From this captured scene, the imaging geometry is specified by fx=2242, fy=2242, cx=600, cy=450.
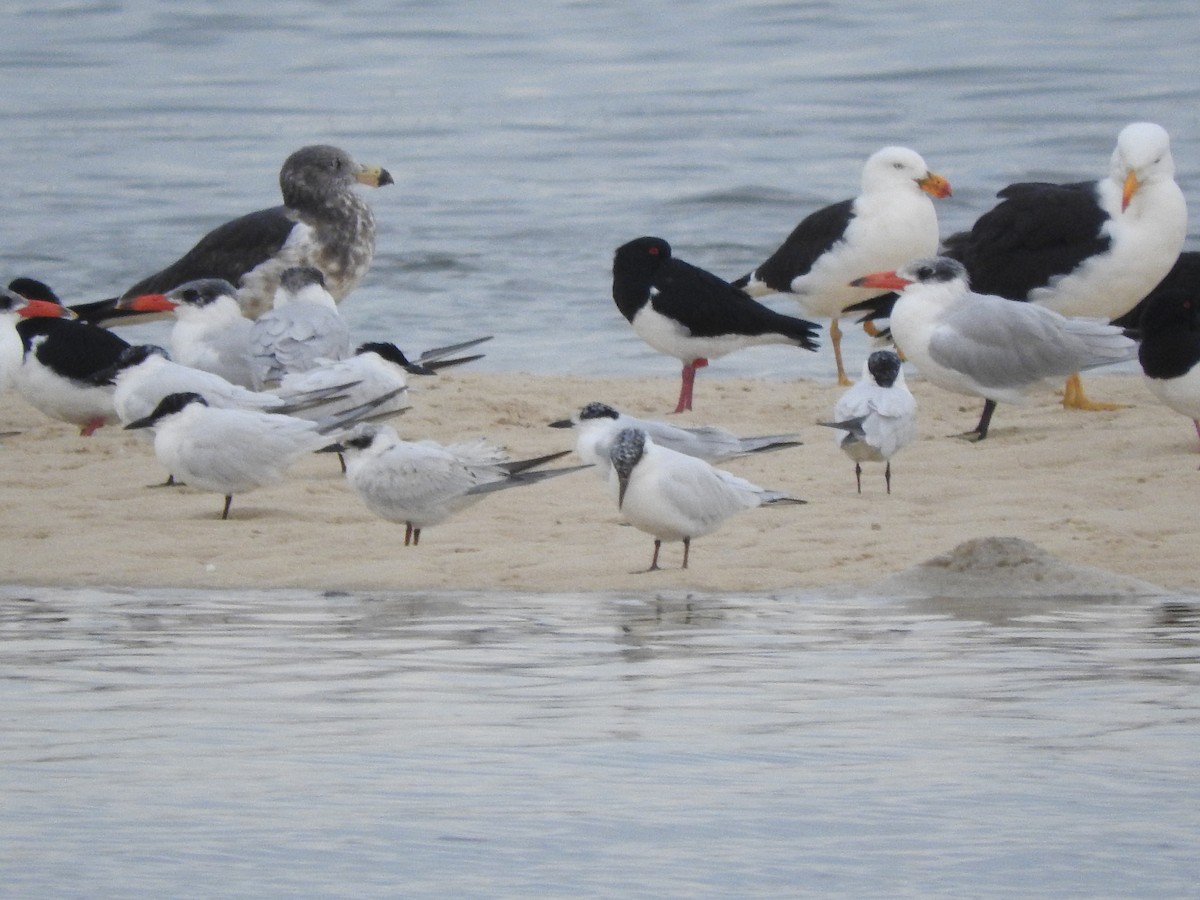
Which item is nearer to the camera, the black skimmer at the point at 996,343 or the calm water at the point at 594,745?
the calm water at the point at 594,745

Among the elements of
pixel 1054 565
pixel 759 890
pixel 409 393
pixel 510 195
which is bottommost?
pixel 759 890

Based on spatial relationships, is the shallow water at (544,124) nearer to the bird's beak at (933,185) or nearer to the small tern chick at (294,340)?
the bird's beak at (933,185)

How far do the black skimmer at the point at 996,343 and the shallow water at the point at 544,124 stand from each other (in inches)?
149

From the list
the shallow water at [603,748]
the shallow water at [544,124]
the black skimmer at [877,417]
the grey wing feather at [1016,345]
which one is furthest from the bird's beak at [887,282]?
the shallow water at [603,748]

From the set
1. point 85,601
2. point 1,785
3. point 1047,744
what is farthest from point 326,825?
point 85,601

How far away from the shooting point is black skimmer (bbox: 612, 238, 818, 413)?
11688mm

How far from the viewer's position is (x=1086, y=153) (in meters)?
22.8

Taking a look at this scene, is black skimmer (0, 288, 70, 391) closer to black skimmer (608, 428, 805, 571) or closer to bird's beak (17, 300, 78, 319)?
bird's beak (17, 300, 78, 319)

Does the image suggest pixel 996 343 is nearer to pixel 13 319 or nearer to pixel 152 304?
pixel 152 304

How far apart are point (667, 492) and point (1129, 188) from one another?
4.52 m

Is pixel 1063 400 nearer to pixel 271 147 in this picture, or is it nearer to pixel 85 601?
pixel 85 601

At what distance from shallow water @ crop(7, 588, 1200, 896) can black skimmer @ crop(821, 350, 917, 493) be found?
1.68 meters

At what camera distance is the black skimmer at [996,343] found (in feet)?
32.7

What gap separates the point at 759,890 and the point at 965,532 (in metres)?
3.99
